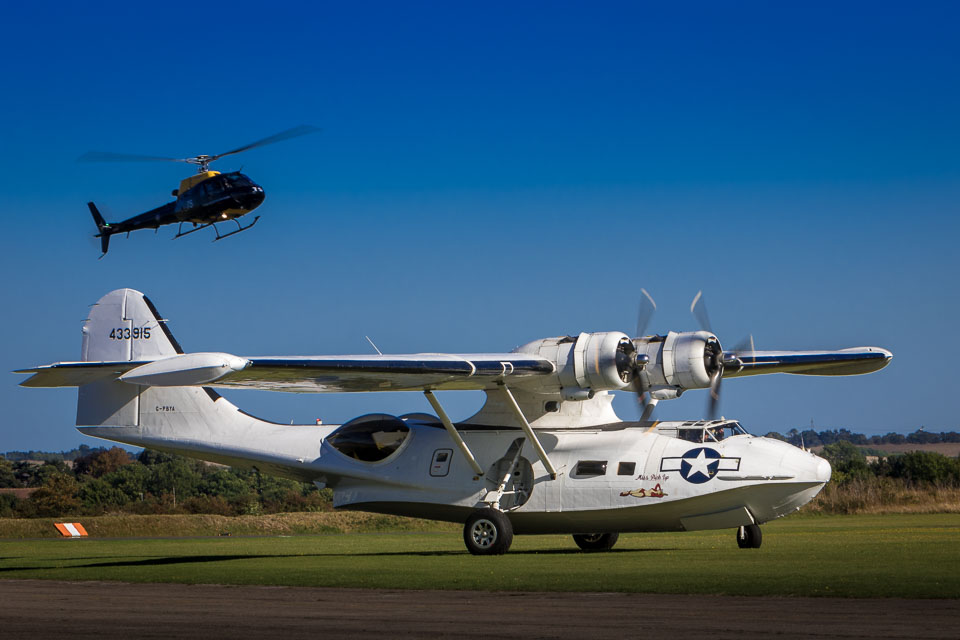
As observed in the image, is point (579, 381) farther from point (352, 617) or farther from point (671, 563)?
point (352, 617)

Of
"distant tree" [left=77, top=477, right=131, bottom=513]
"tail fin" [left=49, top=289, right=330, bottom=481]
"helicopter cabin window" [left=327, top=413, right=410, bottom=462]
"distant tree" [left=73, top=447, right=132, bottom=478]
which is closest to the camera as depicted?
"helicopter cabin window" [left=327, top=413, right=410, bottom=462]

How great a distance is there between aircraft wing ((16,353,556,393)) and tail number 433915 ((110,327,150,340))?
12.6ft

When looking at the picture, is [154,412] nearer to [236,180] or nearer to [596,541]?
[236,180]

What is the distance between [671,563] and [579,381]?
4.63 meters

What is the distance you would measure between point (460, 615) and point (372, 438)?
12.7 meters

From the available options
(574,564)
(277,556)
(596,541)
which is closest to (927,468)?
(596,541)

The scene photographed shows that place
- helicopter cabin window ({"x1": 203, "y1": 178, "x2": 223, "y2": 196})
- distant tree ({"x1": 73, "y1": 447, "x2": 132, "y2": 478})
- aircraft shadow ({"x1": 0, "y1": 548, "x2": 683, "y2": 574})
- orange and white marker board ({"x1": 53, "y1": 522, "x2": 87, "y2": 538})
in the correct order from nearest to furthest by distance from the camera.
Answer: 1. aircraft shadow ({"x1": 0, "y1": 548, "x2": 683, "y2": 574})
2. helicopter cabin window ({"x1": 203, "y1": 178, "x2": 223, "y2": 196})
3. orange and white marker board ({"x1": 53, "y1": 522, "x2": 87, "y2": 538})
4. distant tree ({"x1": 73, "y1": 447, "x2": 132, "y2": 478})

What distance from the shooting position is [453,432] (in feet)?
76.5

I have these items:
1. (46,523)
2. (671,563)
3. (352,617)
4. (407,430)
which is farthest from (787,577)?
(46,523)

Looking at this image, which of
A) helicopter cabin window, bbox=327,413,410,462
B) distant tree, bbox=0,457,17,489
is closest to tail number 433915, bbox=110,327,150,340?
helicopter cabin window, bbox=327,413,410,462

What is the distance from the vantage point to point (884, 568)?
1656 centimetres

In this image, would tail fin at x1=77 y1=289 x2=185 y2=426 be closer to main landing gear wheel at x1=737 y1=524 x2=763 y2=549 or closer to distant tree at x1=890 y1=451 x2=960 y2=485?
main landing gear wheel at x1=737 y1=524 x2=763 y2=549

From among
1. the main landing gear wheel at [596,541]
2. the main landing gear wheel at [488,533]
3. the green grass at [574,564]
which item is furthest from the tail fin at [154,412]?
the main landing gear wheel at [596,541]

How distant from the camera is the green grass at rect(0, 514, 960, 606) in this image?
49.8 feet
